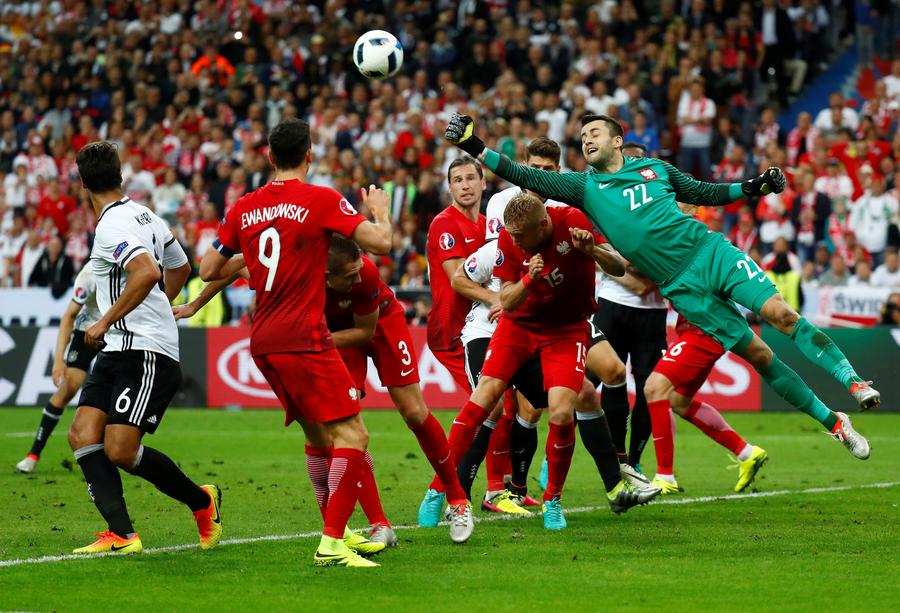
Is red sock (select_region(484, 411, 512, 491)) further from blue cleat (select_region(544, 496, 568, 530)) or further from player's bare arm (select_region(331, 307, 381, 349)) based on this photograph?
player's bare arm (select_region(331, 307, 381, 349))

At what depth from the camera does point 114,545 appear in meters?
8.07

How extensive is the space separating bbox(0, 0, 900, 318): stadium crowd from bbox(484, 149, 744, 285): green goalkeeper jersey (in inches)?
437

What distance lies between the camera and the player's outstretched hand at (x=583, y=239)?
27.8 feet

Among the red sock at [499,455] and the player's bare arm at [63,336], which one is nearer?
the red sock at [499,455]

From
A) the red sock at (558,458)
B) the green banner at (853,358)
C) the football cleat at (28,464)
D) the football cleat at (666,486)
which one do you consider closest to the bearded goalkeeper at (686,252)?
the red sock at (558,458)

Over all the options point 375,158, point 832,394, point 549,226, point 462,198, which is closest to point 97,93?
point 375,158

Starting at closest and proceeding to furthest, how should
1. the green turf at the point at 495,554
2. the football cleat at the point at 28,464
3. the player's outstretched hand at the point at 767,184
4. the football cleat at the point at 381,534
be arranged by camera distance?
the green turf at the point at 495,554 < the football cleat at the point at 381,534 < the player's outstretched hand at the point at 767,184 < the football cleat at the point at 28,464

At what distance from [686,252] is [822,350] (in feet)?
3.64

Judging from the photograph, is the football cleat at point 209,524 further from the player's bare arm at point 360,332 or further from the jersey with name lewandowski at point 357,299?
the jersey with name lewandowski at point 357,299

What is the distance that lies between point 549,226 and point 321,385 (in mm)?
2193

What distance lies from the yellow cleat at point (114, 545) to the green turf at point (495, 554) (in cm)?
16

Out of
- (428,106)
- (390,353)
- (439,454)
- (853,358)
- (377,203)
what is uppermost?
(428,106)

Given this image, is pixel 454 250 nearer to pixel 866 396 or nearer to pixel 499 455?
pixel 499 455

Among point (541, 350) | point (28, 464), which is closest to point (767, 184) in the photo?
point (541, 350)
